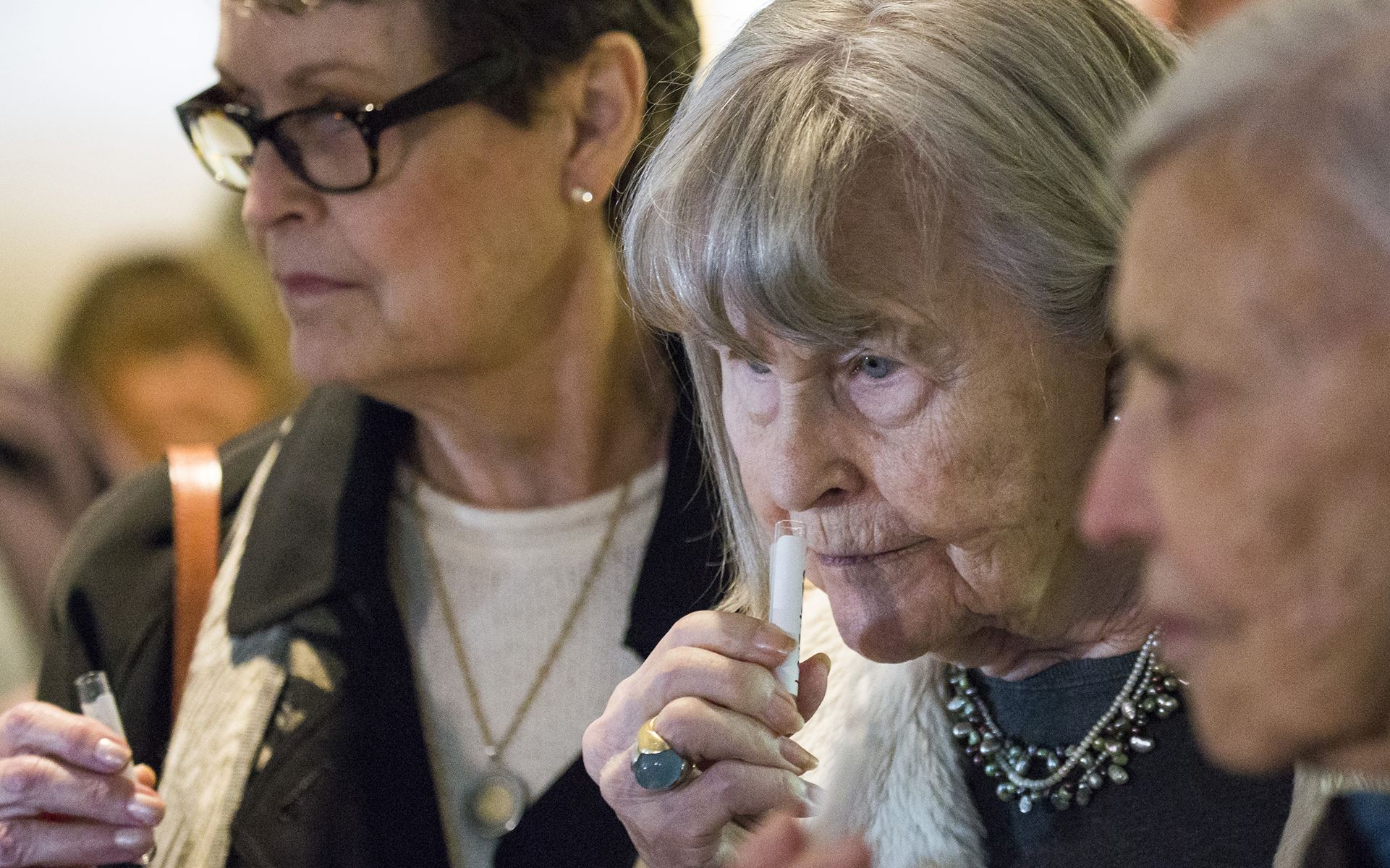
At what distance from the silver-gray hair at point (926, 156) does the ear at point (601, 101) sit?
20.5 inches

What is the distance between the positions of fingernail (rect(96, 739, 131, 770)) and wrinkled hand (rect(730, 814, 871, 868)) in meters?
0.69

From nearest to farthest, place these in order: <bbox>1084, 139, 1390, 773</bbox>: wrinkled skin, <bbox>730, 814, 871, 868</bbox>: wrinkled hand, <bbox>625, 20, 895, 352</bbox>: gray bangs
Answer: <bbox>1084, 139, 1390, 773</bbox>: wrinkled skin → <bbox>730, 814, 871, 868</bbox>: wrinkled hand → <bbox>625, 20, 895, 352</bbox>: gray bangs

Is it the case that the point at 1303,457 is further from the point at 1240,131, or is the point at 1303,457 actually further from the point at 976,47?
the point at 976,47

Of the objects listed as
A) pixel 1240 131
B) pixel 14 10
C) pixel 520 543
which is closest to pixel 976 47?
pixel 1240 131

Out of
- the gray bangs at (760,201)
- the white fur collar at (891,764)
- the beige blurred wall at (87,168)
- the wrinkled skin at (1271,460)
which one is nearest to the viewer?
the wrinkled skin at (1271,460)

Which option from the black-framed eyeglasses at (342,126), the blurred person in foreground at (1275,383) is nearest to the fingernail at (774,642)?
the blurred person in foreground at (1275,383)

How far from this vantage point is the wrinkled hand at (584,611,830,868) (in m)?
0.92

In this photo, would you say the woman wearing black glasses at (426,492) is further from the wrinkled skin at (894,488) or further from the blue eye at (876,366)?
the blue eye at (876,366)

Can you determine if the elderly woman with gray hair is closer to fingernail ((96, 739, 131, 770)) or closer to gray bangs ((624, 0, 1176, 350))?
gray bangs ((624, 0, 1176, 350))

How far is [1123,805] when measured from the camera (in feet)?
3.10

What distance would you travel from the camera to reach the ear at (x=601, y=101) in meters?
1.46

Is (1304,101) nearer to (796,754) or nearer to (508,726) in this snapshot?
(796,754)

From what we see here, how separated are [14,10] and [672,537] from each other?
1.73 metres

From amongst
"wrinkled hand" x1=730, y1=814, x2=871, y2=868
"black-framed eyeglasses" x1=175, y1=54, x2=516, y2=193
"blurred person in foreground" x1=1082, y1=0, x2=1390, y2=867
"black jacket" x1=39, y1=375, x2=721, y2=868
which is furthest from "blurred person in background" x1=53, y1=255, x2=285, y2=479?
"blurred person in foreground" x1=1082, y1=0, x2=1390, y2=867
